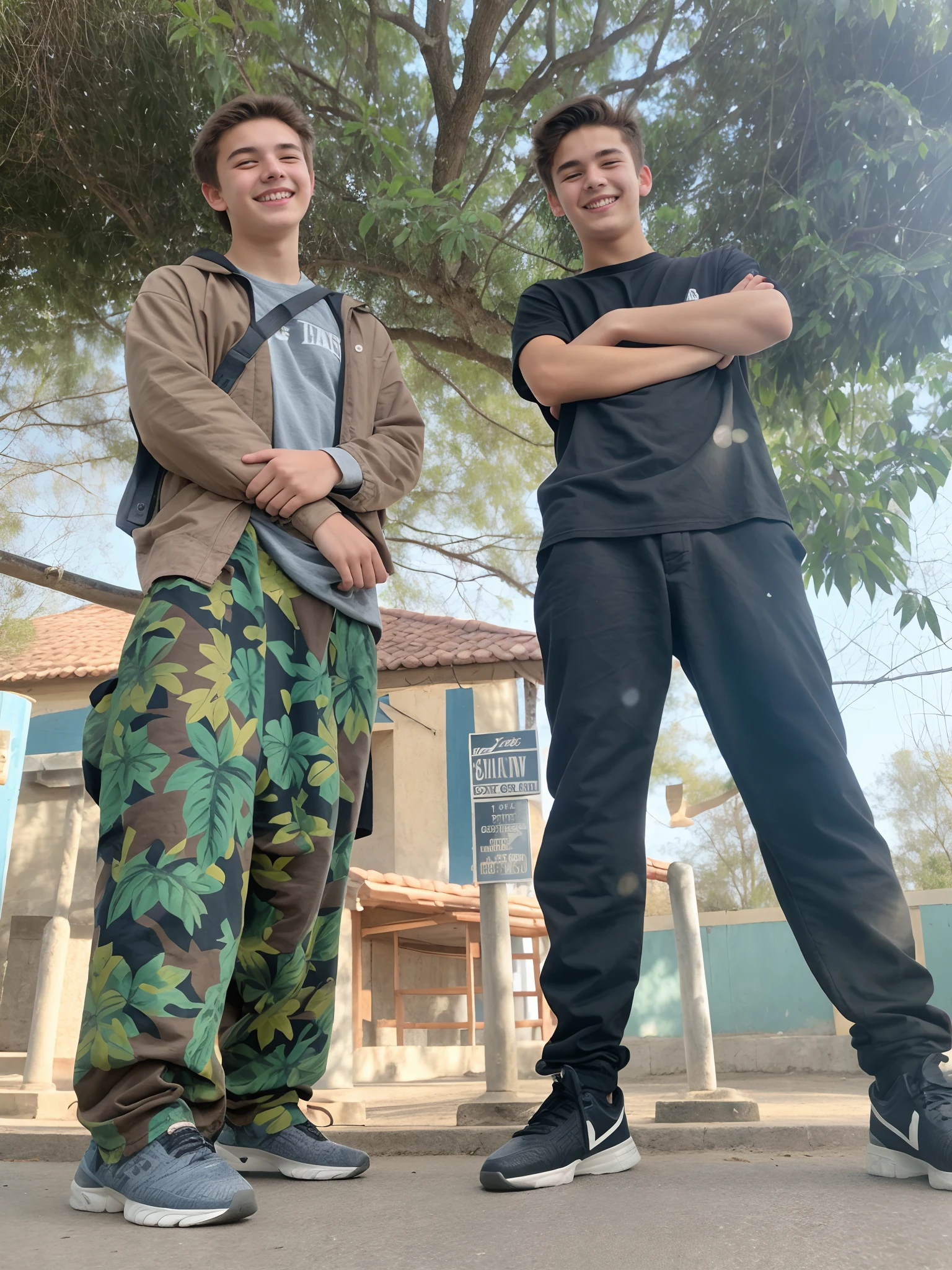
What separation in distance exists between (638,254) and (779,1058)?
886 centimetres

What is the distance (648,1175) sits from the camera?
5.40ft

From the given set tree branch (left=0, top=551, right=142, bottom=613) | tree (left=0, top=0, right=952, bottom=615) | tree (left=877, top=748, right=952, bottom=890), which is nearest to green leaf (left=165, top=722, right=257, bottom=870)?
tree (left=0, top=0, right=952, bottom=615)

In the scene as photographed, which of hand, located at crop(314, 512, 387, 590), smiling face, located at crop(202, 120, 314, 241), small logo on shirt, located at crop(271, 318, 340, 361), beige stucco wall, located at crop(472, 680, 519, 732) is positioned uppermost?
beige stucco wall, located at crop(472, 680, 519, 732)

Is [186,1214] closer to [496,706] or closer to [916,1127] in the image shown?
[916,1127]

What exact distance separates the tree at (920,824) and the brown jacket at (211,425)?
19048 mm

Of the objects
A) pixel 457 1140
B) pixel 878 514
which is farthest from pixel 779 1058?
pixel 457 1140

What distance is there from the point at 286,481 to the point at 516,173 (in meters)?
5.80

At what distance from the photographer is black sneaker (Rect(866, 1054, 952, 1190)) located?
144cm

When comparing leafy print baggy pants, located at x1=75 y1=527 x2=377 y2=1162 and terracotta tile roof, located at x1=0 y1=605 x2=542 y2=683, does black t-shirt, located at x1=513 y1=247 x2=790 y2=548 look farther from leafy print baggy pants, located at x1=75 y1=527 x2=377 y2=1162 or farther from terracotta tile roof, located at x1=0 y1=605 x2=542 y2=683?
terracotta tile roof, located at x1=0 y1=605 x2=542 y2=683

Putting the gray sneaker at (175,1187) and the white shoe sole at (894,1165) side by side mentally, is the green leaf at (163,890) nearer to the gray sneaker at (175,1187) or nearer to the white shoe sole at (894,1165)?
the gray sneaker at (175,1187)

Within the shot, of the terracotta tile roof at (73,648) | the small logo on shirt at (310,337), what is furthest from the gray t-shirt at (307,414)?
the terracotta tile roof at (73,648)

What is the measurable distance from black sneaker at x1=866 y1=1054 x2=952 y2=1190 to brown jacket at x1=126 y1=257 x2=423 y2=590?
1.22 meters

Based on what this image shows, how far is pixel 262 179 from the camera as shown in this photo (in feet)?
6.88

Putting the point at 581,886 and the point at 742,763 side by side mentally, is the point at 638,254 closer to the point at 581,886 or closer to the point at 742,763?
the point at 742,763
